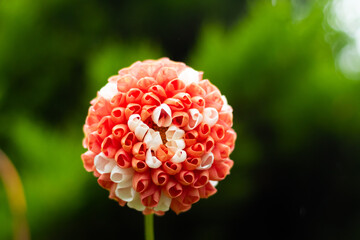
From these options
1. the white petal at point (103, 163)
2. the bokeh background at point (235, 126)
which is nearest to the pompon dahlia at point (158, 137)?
the white petal at point (103, 163)

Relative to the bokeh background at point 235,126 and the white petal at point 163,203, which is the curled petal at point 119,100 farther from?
the bokeh background at point 235,126

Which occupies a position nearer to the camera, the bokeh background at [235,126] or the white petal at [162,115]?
the white petal at [162,115]

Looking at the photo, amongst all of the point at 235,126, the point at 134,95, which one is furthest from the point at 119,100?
the point at 235,126

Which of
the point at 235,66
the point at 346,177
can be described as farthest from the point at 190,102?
the point at 346,177

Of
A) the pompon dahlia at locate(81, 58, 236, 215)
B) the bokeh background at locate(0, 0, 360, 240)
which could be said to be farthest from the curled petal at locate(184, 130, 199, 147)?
the bokeh background at locate(0, 0, 360, 240)

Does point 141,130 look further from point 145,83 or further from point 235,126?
point 235,126

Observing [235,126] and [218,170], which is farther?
[235,126]

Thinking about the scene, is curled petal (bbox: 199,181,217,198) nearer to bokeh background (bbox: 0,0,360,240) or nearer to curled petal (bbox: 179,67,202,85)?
curled petal (bbox: 179,67,202,85)

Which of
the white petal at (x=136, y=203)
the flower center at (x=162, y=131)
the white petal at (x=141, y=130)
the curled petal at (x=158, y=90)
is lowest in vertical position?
the white petal at (x=136, y=203)
